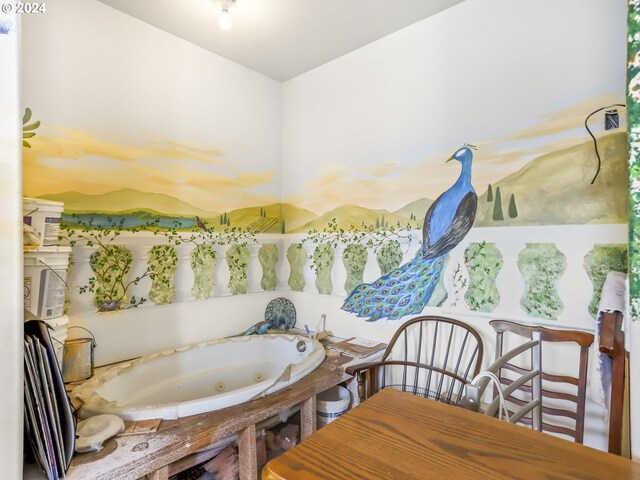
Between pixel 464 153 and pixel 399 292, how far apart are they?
3.25ft

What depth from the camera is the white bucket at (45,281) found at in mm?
1500

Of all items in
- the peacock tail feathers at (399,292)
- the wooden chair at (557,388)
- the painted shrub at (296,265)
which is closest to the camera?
the wooden chair at (557,388)

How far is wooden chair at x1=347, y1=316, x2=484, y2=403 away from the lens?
189 cm

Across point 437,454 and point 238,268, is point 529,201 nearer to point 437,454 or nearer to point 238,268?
point 437,454

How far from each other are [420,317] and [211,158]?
1908 millimetres

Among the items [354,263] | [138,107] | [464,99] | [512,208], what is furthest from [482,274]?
[138,107]

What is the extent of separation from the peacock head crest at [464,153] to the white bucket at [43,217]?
7.03 ft

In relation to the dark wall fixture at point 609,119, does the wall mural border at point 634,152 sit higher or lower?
lower

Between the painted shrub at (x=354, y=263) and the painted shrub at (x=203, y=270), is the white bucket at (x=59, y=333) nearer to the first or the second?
the painted shrub at (x=203, y=270)

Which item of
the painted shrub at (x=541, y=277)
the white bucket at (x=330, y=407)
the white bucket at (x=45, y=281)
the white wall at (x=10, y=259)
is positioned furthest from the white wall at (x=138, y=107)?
the painted shrub at (x=541, y=277)

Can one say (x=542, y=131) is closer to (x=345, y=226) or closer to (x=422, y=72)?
(x=422, y=72)

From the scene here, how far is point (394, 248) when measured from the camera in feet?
7.69

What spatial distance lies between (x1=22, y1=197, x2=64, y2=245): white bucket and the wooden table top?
148 centimetres

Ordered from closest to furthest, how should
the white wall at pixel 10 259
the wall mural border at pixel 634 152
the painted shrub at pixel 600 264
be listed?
the wall mural border at pixel 634 152
the white wall at pixel 10 259
the painted shrub at pixel 600 264
